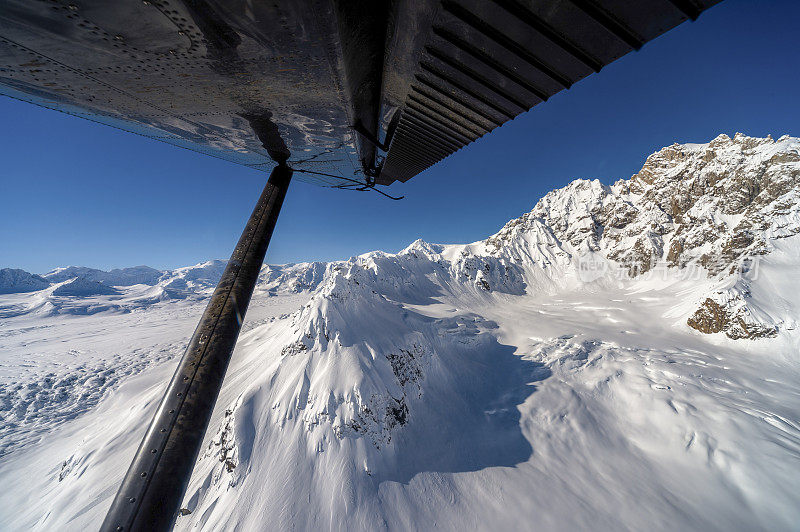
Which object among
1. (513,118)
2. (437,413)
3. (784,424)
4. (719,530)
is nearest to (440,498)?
(437,413)

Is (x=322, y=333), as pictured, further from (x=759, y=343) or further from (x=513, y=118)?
(x=759, y=343)

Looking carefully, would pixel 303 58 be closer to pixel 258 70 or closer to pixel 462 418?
pixel 258 70

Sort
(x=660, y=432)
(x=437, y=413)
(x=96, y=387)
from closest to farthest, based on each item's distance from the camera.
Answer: (x=660, y=432) < (x=437, y=413) < (x=96, y=387)

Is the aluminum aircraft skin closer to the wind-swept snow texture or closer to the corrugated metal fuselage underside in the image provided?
the corrugated metal fuselage underside

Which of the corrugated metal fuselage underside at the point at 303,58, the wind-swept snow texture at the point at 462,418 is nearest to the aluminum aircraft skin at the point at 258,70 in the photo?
the corrugated metal fuselage underside at the point at 303,58

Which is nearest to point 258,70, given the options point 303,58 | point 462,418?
point 303,58

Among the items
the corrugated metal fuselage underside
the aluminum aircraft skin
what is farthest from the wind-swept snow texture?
the corrugated metal fuselage underside

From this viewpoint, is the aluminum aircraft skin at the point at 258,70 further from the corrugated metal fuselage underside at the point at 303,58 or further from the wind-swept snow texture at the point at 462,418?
the wind-swept snow texture at the point at 462,418
